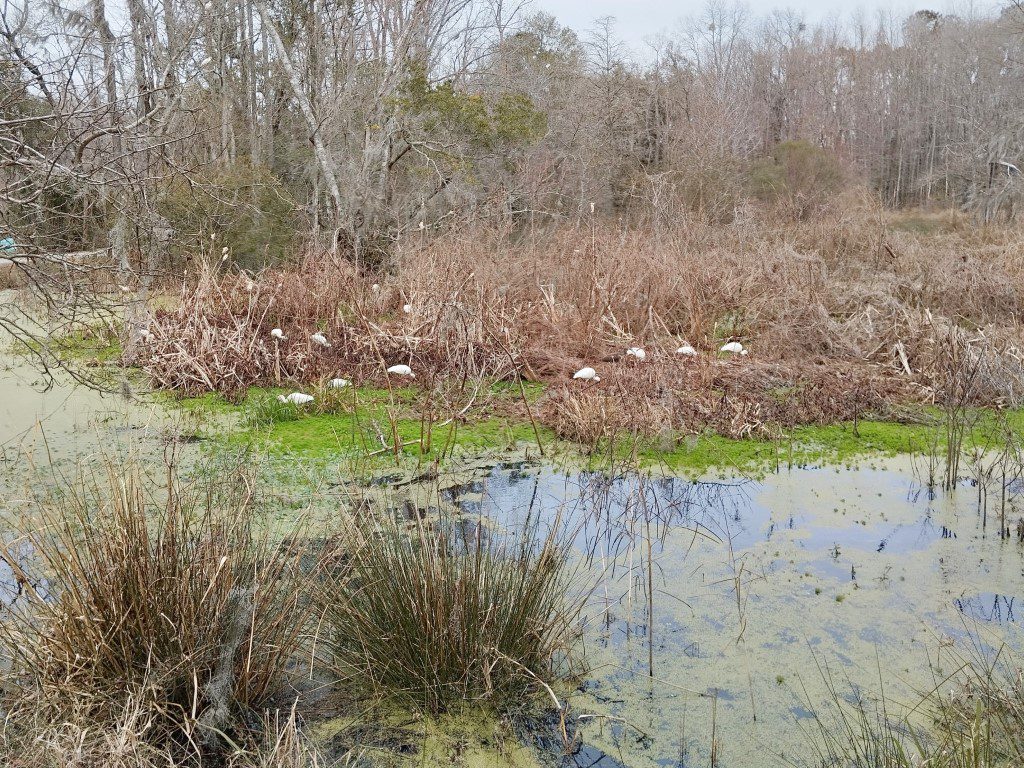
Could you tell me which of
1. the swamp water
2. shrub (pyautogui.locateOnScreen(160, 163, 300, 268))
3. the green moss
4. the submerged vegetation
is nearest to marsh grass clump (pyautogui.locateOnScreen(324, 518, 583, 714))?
the submerged vegetation

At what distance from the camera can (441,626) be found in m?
2.48

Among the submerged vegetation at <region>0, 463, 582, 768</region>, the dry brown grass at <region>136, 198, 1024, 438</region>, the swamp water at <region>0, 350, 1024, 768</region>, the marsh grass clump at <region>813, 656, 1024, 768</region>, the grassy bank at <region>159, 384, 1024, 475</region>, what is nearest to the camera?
the marsh grass clump at <region>813, 656, 1024, 768</region>

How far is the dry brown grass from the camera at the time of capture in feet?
18.4

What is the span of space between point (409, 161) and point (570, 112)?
226 inches

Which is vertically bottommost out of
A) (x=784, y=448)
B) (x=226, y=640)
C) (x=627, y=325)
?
(x=784, y=448)

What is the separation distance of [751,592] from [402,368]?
140 inches

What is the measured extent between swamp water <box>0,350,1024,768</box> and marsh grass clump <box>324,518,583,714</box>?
174 millimetres

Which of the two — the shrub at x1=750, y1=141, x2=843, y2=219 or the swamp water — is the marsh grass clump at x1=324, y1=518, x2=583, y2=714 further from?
the shrub at x1=750, y1=141, x2=843, y2=219

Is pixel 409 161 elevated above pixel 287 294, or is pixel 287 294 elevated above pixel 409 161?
pixel 409 161

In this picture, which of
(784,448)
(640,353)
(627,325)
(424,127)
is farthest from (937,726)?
(424,127)

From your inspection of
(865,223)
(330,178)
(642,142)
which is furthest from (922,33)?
(330,178)

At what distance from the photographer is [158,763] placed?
7.07ft

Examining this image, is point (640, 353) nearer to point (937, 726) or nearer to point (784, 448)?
point (784, 448)

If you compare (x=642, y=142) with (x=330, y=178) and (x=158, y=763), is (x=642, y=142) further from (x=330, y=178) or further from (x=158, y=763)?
(x=158, y=763)
